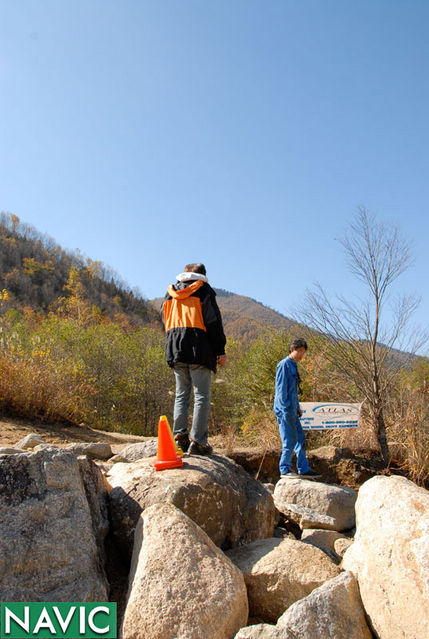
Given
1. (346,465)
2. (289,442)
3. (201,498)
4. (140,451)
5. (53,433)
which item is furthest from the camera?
(53,433)

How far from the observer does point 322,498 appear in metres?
5.56

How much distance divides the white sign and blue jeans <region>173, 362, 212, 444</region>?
3.60 meters

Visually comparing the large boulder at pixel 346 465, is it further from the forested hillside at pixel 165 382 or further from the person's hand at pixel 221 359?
the person's hand at pixel 221 359

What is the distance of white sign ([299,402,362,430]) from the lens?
24.2 feet

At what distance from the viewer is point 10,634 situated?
2.13 meters

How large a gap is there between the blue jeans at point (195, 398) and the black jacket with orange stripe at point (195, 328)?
107 millimetres

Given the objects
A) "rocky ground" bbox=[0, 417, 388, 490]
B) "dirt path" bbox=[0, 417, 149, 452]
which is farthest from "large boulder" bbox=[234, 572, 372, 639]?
"dirt path" bbox=[0, 417, 149, 452]

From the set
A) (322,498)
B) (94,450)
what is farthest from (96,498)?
(322,498)

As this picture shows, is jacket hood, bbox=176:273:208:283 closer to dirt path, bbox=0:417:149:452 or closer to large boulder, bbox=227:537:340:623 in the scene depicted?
large boulder, bbox=227:537:340:623

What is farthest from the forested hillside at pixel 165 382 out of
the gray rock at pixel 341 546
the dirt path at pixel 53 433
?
the gray rock at pixel 341 546

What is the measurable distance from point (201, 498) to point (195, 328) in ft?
5.08

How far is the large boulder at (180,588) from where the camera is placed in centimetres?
221

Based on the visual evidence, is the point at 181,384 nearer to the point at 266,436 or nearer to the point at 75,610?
the point at 75,610

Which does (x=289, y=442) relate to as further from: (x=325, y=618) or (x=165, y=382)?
(x=165, y=382)
